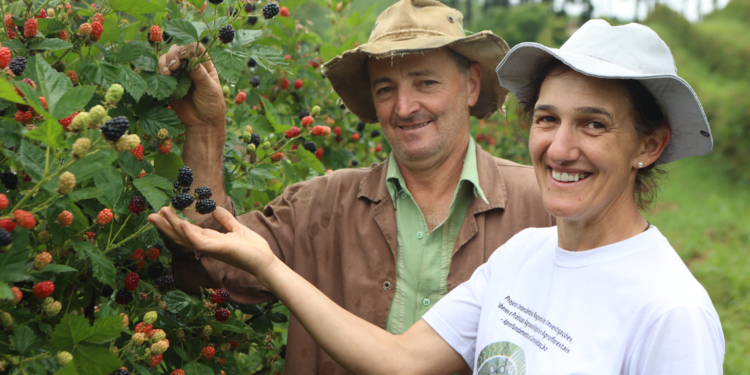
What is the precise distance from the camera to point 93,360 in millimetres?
1240

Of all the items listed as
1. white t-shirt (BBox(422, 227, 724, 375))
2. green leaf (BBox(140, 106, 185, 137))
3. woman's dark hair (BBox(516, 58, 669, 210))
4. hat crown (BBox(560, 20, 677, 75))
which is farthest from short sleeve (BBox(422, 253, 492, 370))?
green leaf (BBox(140, 106, 185, 137))

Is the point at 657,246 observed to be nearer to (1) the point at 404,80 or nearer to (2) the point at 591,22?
(2) the point at 591,22

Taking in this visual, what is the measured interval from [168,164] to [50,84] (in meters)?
0.59

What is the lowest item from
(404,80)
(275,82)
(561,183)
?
(275,82)

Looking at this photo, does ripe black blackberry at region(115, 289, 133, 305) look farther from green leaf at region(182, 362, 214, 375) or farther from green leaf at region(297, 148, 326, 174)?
green leaf at region(297, 148, 326, 174)

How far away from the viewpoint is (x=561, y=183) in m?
1.67

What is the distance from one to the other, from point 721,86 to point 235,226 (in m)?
24.6

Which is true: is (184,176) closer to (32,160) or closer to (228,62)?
(228,62)

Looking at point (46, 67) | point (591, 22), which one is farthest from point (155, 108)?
point (591, 22)

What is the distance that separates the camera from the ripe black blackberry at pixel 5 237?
1.07 meters

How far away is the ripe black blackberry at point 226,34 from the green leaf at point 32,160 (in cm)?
71

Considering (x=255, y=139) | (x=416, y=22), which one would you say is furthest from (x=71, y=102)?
(x=416, y=22)

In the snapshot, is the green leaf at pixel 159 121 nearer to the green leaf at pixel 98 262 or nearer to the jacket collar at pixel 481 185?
the green leaf at pixel 98 262

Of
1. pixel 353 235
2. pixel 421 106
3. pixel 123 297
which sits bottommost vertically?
pixel 353 235
